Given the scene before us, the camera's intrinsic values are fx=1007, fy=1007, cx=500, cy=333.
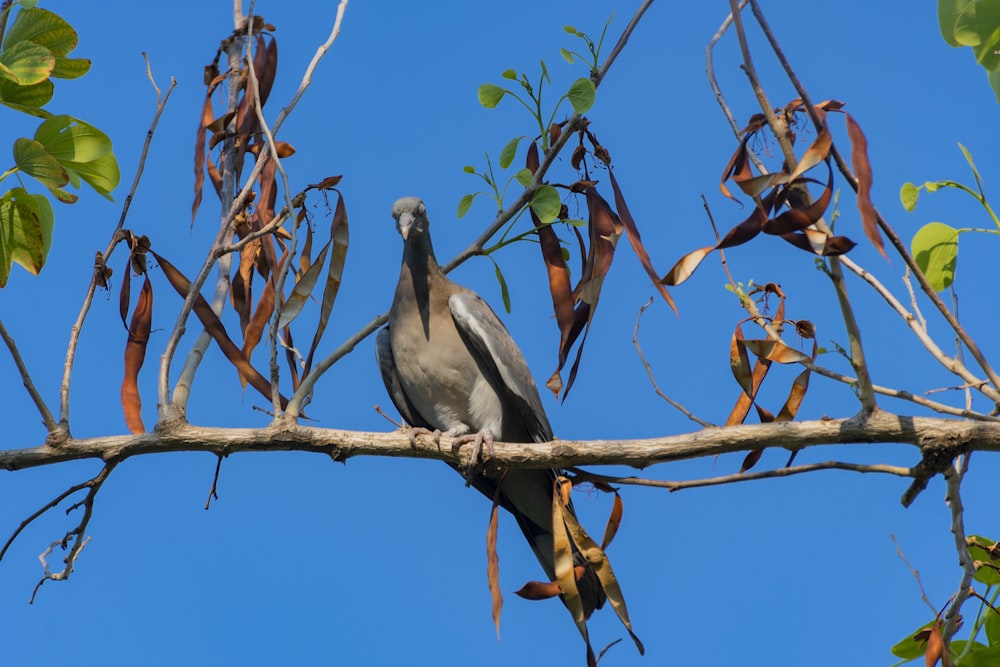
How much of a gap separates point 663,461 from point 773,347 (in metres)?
0.61

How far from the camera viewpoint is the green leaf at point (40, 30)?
356 centimetres

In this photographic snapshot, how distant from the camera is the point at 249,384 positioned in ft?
14.4

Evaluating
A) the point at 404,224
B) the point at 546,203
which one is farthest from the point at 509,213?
the point at 404,224

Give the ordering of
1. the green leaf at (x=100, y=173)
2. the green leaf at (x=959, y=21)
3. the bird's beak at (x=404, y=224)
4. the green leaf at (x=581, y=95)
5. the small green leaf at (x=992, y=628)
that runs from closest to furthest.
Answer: the green leaf at (x=959, y=21), the small green leaf at (x=992, y=628), the green leaf at (x=100, y=173), the green leaf at (x=581, y=95), the bird's beak at (x=404, y=224)

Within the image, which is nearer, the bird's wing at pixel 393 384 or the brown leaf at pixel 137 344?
the brown leaf at pixel 137 344

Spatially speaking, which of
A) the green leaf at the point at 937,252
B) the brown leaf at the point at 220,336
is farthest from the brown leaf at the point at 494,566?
the green leaf at the point at 937,252

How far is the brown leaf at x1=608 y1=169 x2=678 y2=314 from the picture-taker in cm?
382

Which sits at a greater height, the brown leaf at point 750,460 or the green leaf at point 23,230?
the green leaf at point 23,230

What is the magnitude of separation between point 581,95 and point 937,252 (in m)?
1.46

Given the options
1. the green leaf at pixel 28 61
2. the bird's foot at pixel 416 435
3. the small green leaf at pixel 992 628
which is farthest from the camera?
the bird's foot at pixel 416 435

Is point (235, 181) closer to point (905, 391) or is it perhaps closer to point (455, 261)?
point (455, 261)

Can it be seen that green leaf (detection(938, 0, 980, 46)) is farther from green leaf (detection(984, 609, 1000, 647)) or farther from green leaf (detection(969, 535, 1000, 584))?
green leaf (detection(984, 609, 1000, 647))

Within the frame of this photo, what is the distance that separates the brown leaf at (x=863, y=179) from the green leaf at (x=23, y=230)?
283 cm

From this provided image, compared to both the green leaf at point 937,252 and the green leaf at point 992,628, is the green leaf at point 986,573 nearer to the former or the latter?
the green leaf at point 992,628
